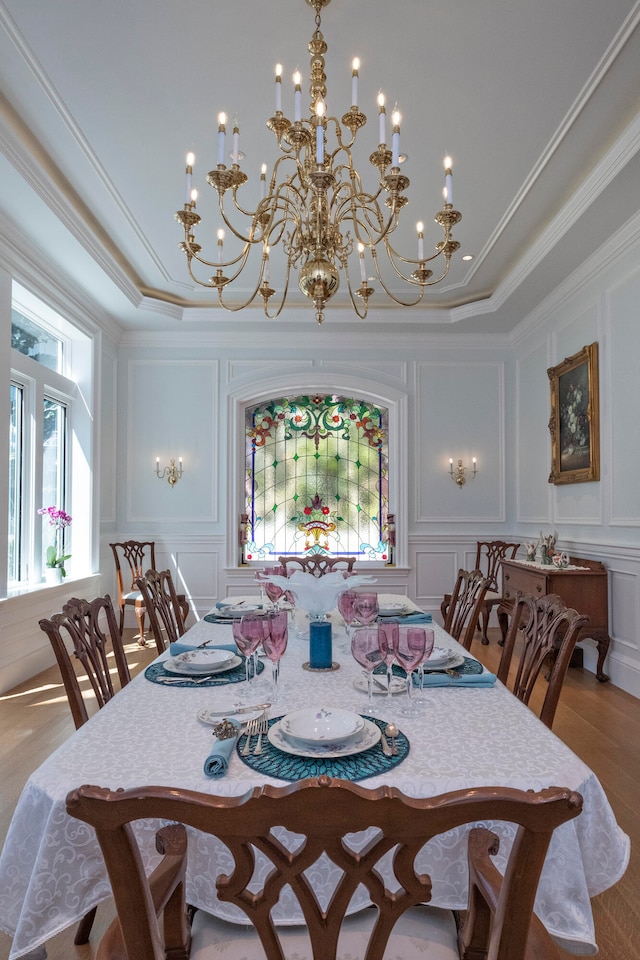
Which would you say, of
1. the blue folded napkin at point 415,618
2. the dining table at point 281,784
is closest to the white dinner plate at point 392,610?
the blue folded napkin at point 415,618

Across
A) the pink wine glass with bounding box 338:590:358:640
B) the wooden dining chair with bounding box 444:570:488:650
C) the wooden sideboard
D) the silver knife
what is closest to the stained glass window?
the wooden sideboard

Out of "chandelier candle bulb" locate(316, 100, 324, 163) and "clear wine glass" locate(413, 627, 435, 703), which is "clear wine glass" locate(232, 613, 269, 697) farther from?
"chandelier candle bulb" locate(316, 100, 324, 163)

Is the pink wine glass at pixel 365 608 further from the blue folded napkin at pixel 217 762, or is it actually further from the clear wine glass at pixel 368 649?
the blue folded napkin at pixel 217 762

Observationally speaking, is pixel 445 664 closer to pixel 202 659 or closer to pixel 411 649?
pixel 411 649

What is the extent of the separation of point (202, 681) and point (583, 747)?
7.11ft

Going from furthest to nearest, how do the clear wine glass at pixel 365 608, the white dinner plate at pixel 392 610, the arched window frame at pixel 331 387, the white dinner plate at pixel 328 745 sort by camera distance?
the arched window frame at pixel 331 387 → the white dinner plate at pixel 392 610 → the clear wine glass at pixel 365 608 → the white dinner plate at pixel 328 745

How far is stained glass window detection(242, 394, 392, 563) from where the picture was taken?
6.21m

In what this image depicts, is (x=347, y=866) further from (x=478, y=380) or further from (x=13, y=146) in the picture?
(x=478, y=380)

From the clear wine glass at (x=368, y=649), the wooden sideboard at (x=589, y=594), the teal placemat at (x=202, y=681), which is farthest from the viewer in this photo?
the wooden sideboard at (x=589, y=594)

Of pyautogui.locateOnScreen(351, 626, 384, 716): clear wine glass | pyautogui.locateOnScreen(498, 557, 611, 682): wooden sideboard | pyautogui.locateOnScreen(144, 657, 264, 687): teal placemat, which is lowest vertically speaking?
pyautogui.locateOnScreen(498, 557, 611, 682): wooden sideboard

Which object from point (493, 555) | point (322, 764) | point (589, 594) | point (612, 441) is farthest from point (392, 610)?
point (493, 555)

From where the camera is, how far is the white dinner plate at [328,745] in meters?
1.17

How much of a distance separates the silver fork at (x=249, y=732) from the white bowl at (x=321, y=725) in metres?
0.06

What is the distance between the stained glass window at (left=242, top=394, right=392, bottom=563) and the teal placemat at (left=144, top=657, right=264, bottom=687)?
14.2 feet
